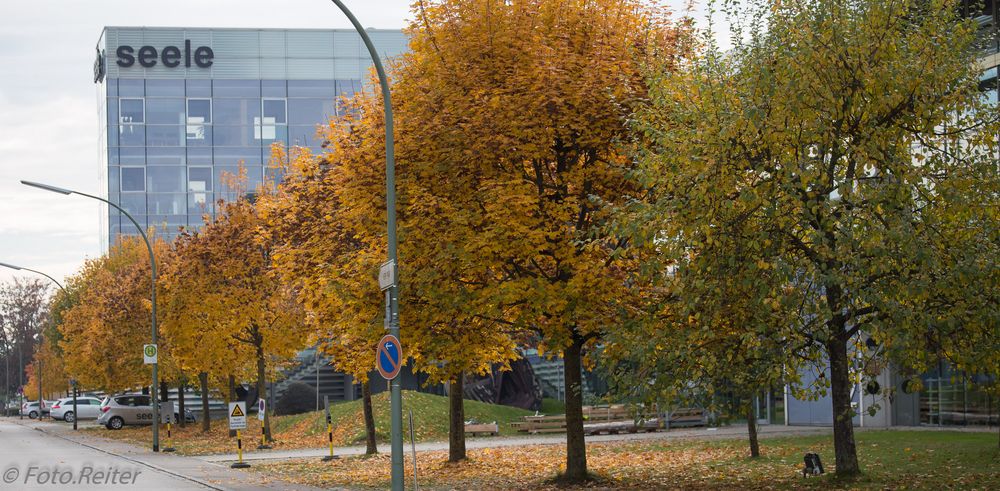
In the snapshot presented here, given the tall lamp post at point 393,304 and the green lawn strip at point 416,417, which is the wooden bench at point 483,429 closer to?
the green lawn strip at point 416,417

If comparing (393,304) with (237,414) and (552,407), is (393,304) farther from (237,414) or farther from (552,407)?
(552,407)

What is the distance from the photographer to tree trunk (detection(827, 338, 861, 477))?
17464 mm

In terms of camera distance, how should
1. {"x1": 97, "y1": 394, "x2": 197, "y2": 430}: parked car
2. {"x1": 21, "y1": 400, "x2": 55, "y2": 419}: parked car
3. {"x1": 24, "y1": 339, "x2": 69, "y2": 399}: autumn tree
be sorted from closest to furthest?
{"x1": 97, "y1": 394, "x2": 197, "y2": 430}: parked car → {"x1": 24, "y1": 339, "x2": 69, "y2": 399}: autumn tree → {"x1": 21, "y1": 400, "x2": 55, "y2": 419}: parked car

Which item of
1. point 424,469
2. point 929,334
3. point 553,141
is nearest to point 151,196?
point 424,469

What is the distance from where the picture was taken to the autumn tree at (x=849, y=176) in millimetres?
15672

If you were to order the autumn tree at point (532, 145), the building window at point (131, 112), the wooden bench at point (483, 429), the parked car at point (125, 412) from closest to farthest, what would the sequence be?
1. the autumn tree at point (532, 145)
2. the wooden bench at point (483, 429)
3. the parked car at point (125, 412)
4. the building window at point (131, 112)

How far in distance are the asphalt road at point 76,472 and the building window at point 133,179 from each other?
49489 mm

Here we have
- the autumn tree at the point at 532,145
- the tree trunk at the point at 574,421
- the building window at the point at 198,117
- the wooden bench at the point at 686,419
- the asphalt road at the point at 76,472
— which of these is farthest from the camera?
the building window at the point at 198,117

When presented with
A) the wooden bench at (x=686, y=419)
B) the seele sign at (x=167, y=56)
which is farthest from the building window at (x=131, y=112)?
the wooden bench at (x=686, y=419)

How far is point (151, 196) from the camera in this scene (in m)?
85.5

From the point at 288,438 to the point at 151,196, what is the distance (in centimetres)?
4767

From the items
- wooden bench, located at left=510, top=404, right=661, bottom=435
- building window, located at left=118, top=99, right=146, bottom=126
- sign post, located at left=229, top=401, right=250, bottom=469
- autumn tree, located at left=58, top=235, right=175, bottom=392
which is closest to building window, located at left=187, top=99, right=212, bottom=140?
building window, located at left=118, top=99, right=146, bottom=126

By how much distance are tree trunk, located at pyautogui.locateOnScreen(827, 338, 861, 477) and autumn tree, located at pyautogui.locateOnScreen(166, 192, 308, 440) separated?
2299cm

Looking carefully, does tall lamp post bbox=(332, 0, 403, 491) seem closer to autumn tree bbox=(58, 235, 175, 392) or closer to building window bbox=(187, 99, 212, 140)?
autumn tree bbox=(58, 235, 175, 392)
